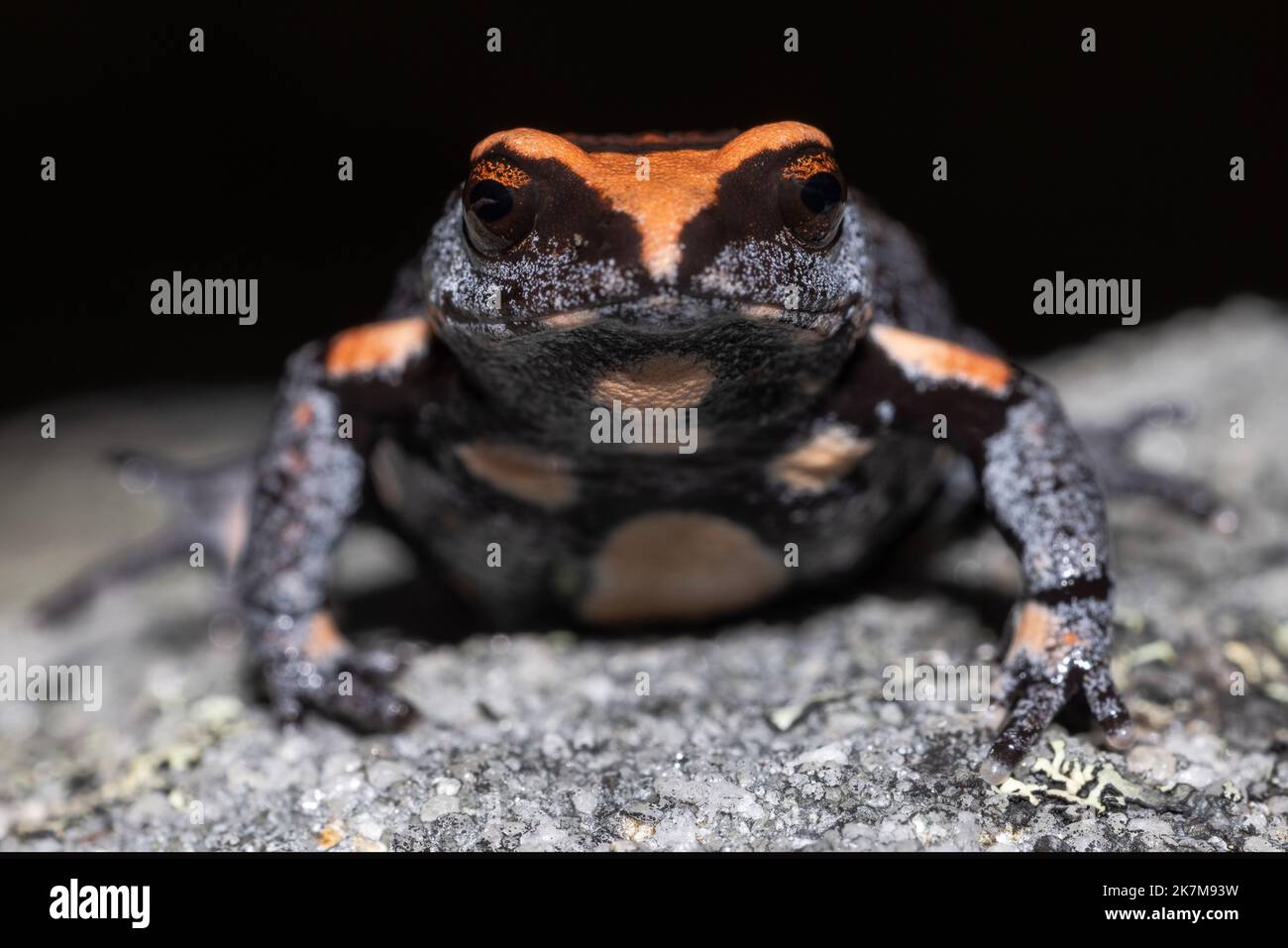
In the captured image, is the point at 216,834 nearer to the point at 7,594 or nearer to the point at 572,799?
the point at 572,799

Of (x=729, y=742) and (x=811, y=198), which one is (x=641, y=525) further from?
(x=811, y=198)

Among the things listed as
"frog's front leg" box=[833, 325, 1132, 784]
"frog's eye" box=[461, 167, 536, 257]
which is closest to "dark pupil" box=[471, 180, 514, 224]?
"frog's eye" box=[461, 167, 536, 257]

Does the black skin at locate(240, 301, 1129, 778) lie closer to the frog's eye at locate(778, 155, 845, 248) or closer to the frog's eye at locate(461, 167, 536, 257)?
the frog's eye at locate(778, 155, 845, 248)

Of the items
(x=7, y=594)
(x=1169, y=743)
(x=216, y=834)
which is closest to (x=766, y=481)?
(x=1169, y=743)

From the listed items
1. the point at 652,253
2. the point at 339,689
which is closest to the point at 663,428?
the point at 652,253

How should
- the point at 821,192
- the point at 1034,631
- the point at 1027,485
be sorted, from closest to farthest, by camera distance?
the point at 821,192, the point at 1034,631, the point at 1027,485

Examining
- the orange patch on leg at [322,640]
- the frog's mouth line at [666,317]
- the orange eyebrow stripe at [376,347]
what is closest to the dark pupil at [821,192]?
the frog's mouth line at [666,317]
